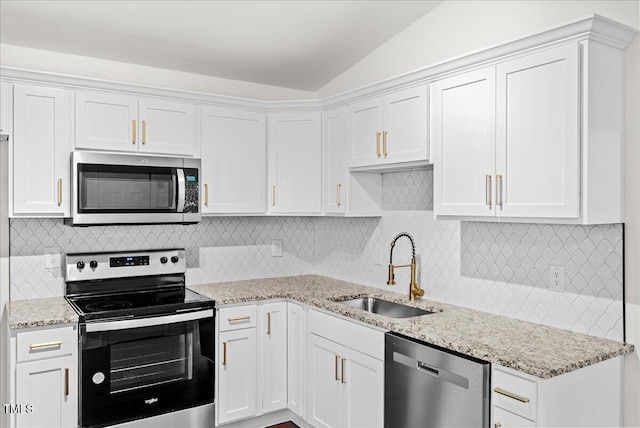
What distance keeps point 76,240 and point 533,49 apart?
2920 mm

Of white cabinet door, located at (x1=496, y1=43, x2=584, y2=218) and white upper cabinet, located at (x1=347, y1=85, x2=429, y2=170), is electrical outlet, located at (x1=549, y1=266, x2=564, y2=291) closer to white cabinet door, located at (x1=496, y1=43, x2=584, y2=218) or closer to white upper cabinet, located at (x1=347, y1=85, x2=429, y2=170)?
white cabinet door, located at (x1=496, y1=43, x2=584, y2=218)

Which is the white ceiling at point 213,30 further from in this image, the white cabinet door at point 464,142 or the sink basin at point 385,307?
the sink basin at point 385,307

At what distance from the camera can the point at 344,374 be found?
2.87 m

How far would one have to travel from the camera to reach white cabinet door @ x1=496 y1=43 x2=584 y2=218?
6.68ft

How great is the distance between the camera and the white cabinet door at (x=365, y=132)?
309 centimetres

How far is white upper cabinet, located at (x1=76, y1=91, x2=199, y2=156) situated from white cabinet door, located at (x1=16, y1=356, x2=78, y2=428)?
126cm

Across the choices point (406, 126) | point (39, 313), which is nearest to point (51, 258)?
point (39, 313)

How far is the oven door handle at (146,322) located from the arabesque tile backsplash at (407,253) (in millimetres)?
682

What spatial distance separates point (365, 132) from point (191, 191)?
1211 mm

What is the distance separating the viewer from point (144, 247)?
11.4ft

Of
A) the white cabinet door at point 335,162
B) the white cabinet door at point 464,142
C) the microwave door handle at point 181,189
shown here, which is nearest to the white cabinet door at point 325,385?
the white cabinet door at point 335,162

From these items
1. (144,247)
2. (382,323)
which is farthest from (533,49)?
(144,247)

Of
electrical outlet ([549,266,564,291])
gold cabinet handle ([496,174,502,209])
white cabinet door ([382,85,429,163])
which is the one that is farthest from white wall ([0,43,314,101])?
electrical outlet ([549,266,564,291])

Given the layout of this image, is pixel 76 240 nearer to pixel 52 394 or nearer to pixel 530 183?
pixel 52 394
